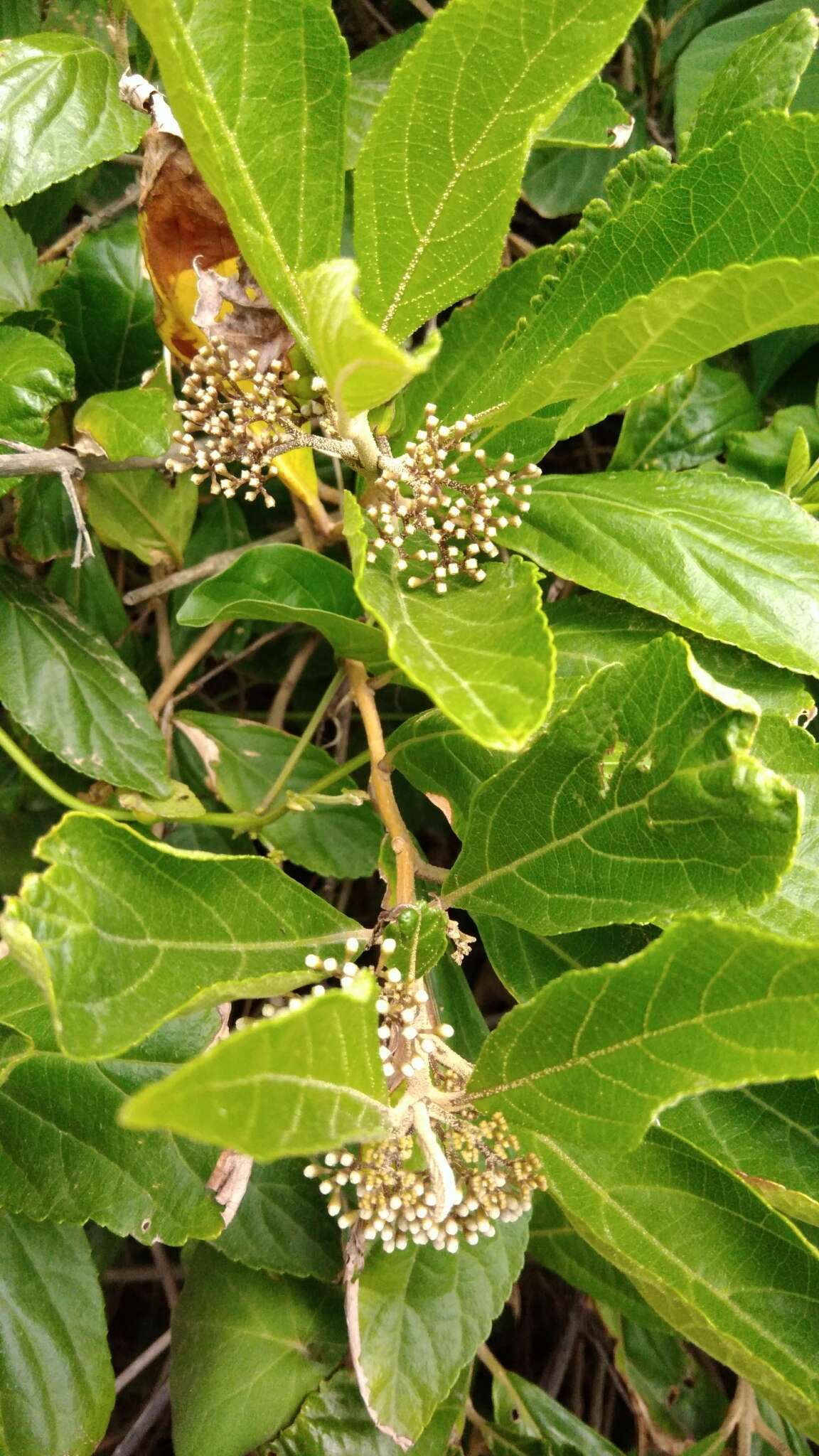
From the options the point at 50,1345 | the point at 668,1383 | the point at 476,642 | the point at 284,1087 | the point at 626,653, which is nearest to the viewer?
the point at 284,1087

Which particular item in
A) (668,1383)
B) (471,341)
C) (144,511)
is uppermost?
(471,341)

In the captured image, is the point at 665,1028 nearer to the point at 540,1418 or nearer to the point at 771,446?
the point at 771,446

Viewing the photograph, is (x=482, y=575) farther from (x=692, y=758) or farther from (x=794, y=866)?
(x=794, y=866)

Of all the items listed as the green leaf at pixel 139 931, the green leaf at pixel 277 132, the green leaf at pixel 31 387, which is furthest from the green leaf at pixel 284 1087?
the green leaf at pixel 31 387

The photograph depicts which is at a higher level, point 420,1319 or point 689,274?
point 689,274

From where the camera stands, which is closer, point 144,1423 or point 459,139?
point 459,139

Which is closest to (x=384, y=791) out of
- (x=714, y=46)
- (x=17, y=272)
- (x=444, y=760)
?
(x=444, y=760)
